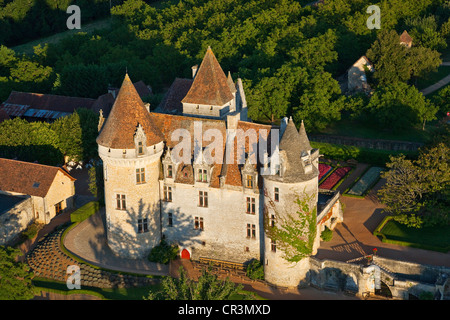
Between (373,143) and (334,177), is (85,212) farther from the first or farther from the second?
→ (373,143)

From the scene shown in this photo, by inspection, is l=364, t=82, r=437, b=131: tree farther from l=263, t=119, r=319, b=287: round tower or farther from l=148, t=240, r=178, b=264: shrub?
l=148, t=240, r=178, b=264: shrub

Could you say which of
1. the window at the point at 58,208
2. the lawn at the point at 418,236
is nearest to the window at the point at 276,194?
the lawn at the point at 418,236

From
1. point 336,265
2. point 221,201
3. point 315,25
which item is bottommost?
point 336,265

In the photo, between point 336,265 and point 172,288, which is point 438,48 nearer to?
point 336,265

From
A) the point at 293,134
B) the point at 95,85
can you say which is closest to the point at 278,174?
the point at 293,134

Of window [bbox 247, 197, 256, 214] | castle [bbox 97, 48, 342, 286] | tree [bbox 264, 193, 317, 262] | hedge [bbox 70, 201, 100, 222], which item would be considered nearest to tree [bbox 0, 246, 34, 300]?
castle [bbox 97, 48, 342, 286]
